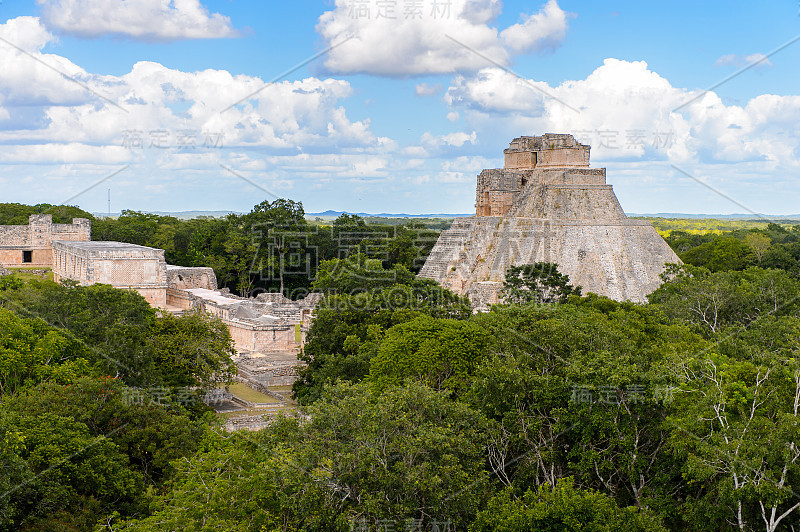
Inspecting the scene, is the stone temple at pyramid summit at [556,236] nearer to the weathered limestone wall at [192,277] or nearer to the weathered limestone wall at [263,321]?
the weathered limestone wall at [263,321]

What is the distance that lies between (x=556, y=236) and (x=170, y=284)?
2199 cm

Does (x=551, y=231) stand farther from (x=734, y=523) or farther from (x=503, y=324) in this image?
(x=734, y=523)

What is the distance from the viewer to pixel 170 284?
146 ft

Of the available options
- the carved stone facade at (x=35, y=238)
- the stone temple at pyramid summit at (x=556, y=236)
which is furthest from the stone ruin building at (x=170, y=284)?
the stone temple at pyramid summit at (x=556, y=236)

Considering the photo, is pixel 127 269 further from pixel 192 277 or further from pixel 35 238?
pixel 35 238

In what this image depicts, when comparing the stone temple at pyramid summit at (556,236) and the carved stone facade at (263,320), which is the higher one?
the stone temple at pyramid summit at (556,236)

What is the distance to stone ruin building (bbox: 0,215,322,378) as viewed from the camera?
33188 millimetres

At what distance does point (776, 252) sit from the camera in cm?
5225

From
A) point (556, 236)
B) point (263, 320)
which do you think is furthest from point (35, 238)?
point (556, 236)

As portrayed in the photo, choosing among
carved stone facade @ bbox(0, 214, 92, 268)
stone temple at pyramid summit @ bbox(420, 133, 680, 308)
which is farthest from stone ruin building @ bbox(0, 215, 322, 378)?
stone temple at pyramid summit @ bbox(420, 133, 680, 308)

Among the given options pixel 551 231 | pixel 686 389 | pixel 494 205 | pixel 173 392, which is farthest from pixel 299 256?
pixel 686 389

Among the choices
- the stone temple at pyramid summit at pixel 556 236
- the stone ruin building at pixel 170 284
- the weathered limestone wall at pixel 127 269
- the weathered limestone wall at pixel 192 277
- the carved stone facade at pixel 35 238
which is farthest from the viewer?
the carved stone facade at pixel 35 238

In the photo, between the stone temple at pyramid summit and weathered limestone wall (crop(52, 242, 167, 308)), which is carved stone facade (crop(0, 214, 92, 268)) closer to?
weathered limestone wall (crop(52, 242, 167, 308))

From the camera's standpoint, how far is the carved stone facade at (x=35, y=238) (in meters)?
51.3
